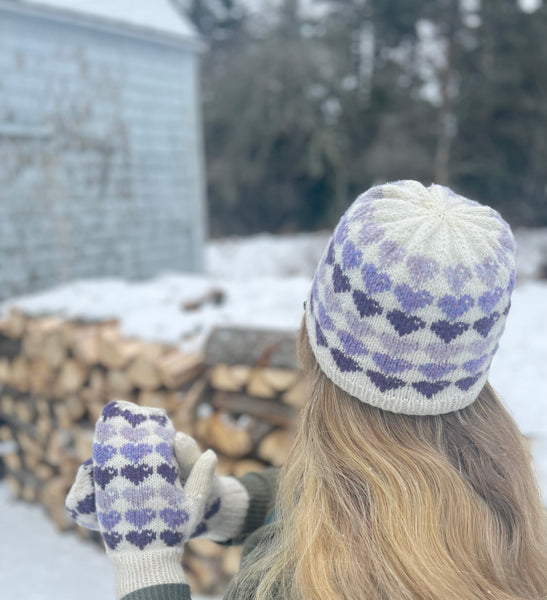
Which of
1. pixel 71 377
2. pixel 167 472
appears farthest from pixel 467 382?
pixel 71 377

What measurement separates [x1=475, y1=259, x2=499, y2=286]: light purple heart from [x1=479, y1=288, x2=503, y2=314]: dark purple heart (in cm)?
2

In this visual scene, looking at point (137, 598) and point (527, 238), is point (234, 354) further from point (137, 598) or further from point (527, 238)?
point (527, 238)

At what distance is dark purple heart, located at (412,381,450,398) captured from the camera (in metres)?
0.96

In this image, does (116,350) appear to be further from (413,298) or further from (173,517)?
(413,298)

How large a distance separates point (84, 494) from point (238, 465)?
1.62 meters

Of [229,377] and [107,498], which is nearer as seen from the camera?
[107,498]

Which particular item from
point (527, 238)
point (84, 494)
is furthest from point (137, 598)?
point (527, 238)

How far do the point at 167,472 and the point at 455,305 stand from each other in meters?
0.64

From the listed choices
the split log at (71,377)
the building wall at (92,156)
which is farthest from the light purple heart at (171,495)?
the building wall at (92,156)

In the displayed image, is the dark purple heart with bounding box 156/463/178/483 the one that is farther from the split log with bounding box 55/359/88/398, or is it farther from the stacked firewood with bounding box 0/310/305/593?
the split log with bounding box 55/359/88/398

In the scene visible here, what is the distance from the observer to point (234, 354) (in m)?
2.75

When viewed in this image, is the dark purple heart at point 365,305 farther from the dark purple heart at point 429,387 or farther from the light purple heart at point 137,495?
the light purple heart at point 137,495

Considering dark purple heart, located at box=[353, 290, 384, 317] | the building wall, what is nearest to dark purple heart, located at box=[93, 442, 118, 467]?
dark purple heart, located at box=[353, 290, 384, 317]

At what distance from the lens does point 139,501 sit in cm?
110
